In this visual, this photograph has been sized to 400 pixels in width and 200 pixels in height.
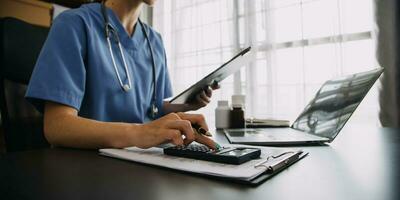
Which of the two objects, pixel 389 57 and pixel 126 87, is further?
pixel 389 57

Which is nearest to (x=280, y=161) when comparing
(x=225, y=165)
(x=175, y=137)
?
(x=225, y=165)

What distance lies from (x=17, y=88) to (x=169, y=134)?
64cm

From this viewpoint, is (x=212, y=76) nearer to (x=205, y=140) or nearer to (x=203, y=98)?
(x=203, y=98)

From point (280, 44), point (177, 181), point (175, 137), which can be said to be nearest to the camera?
point (177, 181)

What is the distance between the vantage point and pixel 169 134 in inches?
17.7

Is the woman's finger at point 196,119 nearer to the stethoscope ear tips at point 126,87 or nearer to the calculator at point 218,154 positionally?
the calculator at point 218,154

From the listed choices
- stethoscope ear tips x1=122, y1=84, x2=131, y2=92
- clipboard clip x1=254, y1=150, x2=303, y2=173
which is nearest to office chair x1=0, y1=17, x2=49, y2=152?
stethoscope ear tips x1=122, y1=84, x2=131, y2=92

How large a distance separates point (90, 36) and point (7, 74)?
32 cm

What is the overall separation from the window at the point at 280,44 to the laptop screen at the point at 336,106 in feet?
2.57

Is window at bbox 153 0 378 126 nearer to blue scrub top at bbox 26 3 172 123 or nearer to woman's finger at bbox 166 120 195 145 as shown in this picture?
blue scrub top at bbox 26 3 172 123

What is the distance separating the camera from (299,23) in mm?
1682

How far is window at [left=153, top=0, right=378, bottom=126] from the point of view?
1.52m

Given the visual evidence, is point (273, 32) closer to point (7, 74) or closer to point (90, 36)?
point (90, 36)

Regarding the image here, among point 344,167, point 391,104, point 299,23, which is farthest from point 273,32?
point 344,167
